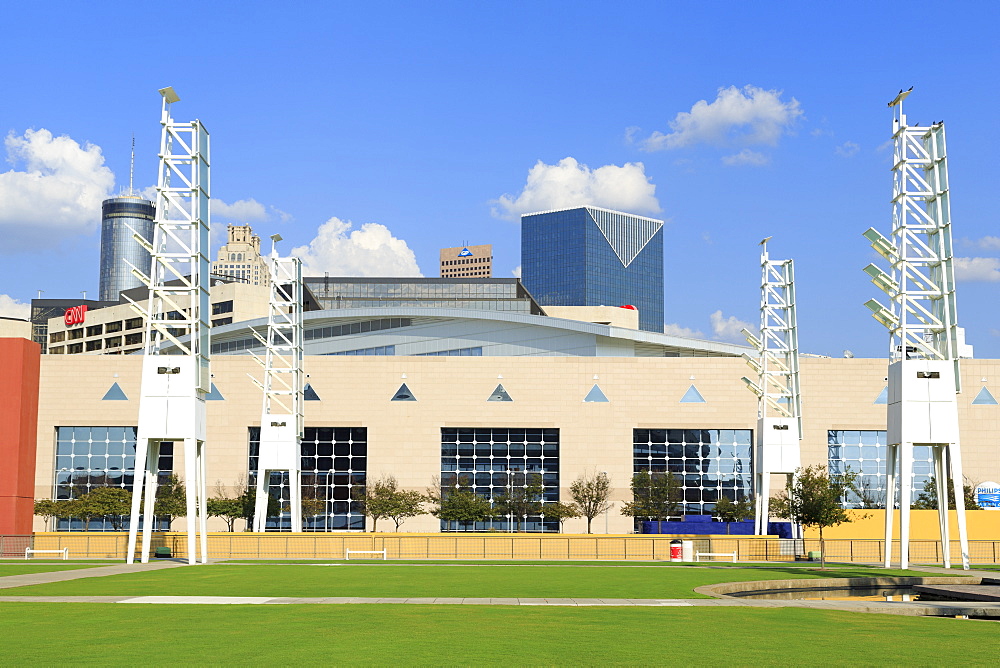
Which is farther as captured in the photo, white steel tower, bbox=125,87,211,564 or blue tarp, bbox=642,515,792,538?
blue tarp, bbox=642,515,792,538

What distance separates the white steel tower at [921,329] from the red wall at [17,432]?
44153 millimetres

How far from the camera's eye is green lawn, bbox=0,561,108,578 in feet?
126

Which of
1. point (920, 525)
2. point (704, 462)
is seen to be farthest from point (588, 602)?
point (704, 462)

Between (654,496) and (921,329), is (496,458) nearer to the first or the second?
(654,496)

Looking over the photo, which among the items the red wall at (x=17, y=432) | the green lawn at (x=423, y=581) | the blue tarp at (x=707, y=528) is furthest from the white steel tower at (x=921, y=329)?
the red wall at (x=17, y=432)

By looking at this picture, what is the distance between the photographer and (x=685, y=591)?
2994 centimetres

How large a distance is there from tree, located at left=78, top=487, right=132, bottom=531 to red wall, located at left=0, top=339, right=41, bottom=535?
46.0ft

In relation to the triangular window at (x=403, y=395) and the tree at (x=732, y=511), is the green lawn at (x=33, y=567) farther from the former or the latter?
the tree at (x=732, y=511)

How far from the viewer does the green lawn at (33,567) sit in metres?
38.4

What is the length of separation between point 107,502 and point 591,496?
34.0 m

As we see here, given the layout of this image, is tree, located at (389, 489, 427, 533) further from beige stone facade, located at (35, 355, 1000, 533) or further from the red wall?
the red wall

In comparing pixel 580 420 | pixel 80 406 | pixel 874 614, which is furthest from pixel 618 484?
pixel 874 614

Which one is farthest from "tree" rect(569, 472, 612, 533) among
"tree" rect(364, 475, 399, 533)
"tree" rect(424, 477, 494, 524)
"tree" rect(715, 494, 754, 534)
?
"tree" rect(364, 475, 399, 533)

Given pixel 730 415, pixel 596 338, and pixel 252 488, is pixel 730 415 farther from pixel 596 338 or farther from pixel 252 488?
pixel 252 488
